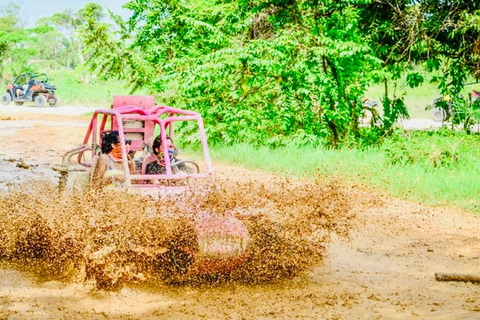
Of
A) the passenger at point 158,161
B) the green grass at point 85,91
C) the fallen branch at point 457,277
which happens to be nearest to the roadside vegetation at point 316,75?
the passenger at point 158,161

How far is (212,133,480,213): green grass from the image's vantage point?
31.1 feet

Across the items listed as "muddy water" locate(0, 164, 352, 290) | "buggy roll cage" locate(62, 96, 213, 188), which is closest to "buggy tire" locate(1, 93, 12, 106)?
"buggy roll cage" locate(62, 96, 213, 188)

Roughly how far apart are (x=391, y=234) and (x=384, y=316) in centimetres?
277

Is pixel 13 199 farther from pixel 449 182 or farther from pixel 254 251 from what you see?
pixel 449 182

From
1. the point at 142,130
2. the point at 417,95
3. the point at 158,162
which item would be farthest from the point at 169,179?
the point at 417,95

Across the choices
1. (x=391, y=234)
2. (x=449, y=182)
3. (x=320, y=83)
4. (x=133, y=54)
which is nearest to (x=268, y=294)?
(x=391, y=234)

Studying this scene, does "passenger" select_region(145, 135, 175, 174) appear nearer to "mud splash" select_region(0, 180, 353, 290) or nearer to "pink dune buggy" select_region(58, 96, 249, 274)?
"pink dune buggy" select_region(58, 96, 249, 274)

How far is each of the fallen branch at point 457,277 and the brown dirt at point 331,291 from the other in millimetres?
54

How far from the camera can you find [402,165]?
11.1 metres

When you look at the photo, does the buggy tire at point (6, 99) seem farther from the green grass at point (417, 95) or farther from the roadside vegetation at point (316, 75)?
the roadside vegetation at point (316, 75)

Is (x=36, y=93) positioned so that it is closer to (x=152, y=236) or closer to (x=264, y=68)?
(x=264, y=68)

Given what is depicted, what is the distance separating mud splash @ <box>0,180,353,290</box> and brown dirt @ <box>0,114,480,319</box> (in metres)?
0.10

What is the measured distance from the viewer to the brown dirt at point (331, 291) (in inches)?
195

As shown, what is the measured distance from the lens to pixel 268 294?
538 cm
